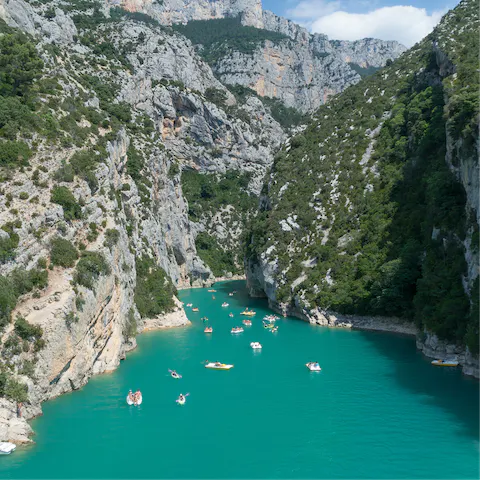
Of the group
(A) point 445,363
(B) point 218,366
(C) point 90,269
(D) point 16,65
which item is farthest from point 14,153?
(A) point 445,363

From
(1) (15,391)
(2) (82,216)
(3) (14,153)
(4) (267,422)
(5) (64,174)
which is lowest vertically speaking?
(4) (267,422)

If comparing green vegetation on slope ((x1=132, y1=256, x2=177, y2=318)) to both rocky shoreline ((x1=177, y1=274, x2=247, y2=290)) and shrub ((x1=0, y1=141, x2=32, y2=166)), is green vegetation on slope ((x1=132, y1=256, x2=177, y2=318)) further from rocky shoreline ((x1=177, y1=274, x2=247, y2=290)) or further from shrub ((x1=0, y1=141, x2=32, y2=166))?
rocky shoreline ((x1=177, y1=274, x2=247, y2=290))

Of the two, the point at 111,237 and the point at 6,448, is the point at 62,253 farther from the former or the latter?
the point at 6,448

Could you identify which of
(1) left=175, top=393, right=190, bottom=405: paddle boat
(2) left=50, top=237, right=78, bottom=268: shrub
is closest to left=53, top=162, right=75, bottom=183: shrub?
(2) left=50, top=237, right=78, bottom=268: shrub

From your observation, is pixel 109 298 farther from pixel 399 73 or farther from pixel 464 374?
pixel 399 73

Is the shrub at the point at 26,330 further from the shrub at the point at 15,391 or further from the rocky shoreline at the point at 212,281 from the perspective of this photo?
the rocky shoreline at the point at 212,281
